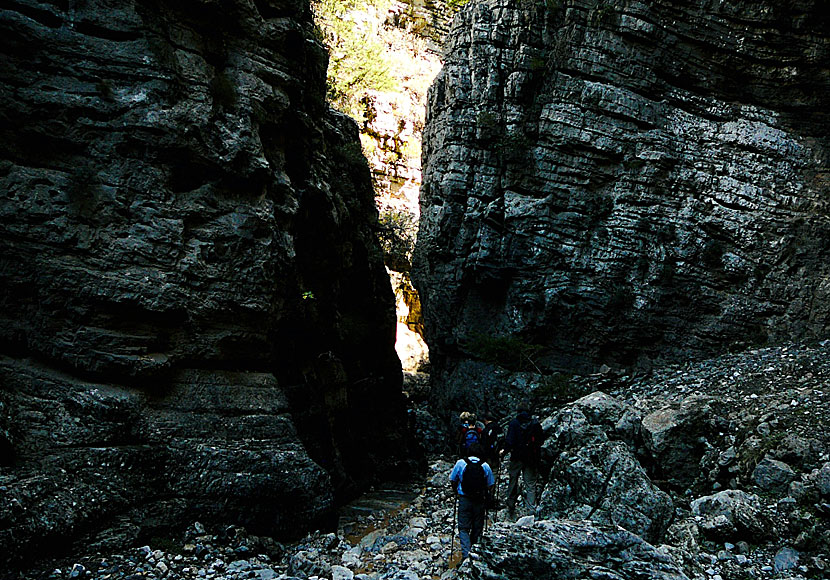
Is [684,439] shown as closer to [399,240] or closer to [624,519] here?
[624,519]

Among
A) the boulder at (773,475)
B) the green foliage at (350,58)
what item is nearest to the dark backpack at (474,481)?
the boulder at (773,475)

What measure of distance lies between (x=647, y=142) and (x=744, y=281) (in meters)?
5.83

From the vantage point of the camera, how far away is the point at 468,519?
7.98 metres

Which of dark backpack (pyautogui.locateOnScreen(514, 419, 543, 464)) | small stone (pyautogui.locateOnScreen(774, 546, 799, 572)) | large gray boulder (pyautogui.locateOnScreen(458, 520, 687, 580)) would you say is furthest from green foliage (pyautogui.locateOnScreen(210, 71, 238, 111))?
small stone (pyautogui.locateOnScreen(774, 546, 799, 572))

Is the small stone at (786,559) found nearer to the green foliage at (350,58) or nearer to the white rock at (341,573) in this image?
the white rock at (341,573)

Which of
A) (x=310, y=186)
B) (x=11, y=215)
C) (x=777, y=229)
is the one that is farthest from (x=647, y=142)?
(x=11, y=215)

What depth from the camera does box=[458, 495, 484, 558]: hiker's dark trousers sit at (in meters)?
7.91

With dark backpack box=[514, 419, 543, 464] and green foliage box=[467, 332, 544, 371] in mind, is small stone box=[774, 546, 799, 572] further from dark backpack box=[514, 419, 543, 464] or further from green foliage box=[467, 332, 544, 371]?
green foliage box=[467, 332, 544, 371]

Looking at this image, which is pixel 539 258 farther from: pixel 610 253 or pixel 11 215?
pixel 11 215

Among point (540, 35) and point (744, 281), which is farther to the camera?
point (540, 35)

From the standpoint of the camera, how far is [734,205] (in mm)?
18844

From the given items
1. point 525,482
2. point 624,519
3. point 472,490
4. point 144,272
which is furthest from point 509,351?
point 144,272

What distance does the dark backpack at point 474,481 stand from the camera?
307 inches

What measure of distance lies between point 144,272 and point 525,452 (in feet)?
24.5
